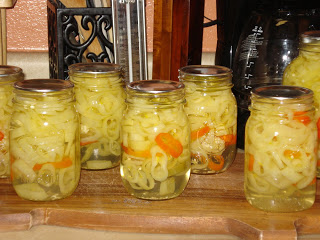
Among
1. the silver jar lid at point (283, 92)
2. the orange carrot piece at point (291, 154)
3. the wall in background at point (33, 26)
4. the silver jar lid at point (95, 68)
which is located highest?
the wall in background at point (33, 26)

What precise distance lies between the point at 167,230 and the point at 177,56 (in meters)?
0.43

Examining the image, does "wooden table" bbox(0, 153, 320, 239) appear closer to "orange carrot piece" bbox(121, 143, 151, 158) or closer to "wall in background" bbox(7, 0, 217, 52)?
"orange carrot piece" bbox(121, 143, 151, 158)

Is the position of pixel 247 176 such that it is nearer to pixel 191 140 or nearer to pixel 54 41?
pixel 191 140

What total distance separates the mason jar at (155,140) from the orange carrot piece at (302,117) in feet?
0.56

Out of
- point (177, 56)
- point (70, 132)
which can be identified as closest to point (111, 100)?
point (70, 132)

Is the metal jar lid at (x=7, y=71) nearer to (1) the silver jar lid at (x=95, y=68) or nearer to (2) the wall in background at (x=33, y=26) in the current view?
(1) the silver jar lid at (x=95, y=68)

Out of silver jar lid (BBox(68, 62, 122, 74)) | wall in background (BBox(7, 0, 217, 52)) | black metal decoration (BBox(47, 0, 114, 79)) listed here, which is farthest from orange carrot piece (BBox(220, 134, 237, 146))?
wall in background (BBox(7, 0, 217, 52))

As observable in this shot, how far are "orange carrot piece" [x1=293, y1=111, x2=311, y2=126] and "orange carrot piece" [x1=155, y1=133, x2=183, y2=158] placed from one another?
18cm

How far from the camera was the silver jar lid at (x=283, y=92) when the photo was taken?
31.0 inches

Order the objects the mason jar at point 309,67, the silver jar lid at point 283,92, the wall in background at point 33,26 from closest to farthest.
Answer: the silver jar lid at point 283,92 < the mason jar at point 309,67 < the wall in background at point 33,26

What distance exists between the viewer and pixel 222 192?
0.90 m

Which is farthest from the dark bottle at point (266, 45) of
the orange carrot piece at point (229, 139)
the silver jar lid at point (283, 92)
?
the silver jar lid at point (283, 92)

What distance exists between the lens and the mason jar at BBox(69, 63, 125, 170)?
0.94 meters

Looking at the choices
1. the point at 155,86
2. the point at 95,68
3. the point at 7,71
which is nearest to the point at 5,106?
the point at 7,71
